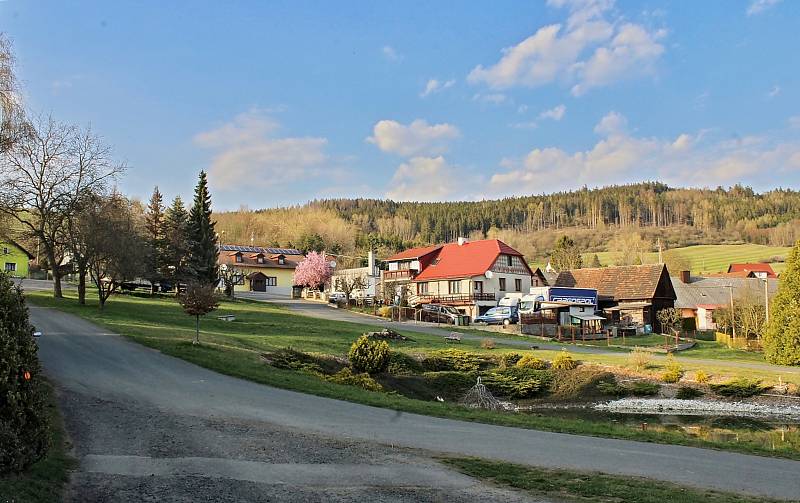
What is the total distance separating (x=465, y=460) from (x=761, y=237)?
139920mm

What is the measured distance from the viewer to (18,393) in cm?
763

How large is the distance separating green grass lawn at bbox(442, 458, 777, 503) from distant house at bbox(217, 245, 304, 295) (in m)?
81.2

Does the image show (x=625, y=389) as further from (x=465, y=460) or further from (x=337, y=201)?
(x=337, y=201)

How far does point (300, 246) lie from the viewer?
111188mm

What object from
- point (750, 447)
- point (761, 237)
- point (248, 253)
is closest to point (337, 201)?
point (248, 253)

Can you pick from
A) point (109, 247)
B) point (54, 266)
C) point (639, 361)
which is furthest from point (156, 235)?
point (639, 361)

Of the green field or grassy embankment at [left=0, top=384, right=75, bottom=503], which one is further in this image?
the green field

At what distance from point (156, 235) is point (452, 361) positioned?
43053 millimetres

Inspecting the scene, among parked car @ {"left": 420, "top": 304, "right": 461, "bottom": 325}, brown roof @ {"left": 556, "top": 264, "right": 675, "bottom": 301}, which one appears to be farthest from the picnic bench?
brown roof @ {"left": 556, "top": 264, "right": 675, "bottom": 301}

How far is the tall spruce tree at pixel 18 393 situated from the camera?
24.5 feet

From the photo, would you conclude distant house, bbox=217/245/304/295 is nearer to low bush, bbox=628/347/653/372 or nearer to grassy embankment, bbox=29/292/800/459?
grassy embankment, bbox=29/292/800/459

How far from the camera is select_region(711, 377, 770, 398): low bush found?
26.4m

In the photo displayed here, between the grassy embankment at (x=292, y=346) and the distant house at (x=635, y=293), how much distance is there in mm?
20745

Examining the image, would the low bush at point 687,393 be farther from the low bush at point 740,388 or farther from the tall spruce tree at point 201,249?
the tall spruce tree at point 201,249
